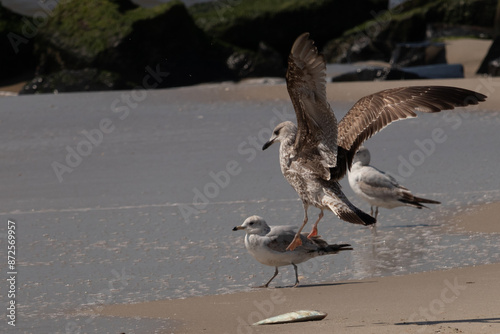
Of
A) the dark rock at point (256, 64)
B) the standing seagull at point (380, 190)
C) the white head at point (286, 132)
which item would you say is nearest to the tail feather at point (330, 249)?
the white head at point (286, 132)

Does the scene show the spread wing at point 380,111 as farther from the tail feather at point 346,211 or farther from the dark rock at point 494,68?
the dark rock at point 494,68

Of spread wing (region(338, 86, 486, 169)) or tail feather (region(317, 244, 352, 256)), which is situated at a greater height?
spread wing (region(338, 86, 486, 169))

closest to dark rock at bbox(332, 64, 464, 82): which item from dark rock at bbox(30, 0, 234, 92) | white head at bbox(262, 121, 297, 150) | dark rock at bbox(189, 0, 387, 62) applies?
dark rock at bbox(30, 0, 234, 92)

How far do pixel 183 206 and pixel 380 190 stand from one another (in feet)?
7.98

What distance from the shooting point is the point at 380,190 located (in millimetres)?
9773

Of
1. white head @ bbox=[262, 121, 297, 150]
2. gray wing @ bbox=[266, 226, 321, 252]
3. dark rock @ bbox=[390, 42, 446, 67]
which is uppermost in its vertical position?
white head @ bbox=[262, 121, 297, 150]

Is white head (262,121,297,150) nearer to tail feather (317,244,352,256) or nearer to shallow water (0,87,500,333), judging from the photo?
tail feather (317,244,352,256)

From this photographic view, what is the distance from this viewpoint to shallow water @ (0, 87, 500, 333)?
7617 mm

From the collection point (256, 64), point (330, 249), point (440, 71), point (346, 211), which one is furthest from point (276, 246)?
point (256, 64)

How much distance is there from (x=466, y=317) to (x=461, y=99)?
1902mm

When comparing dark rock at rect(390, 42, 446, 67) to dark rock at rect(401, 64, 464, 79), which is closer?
dark rock at rect(401, 64, 464, 79)

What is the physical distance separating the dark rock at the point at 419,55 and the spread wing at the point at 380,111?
20.6 meters

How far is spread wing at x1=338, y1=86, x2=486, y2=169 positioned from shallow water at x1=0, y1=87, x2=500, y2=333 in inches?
44.2

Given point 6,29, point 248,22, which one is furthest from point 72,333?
point 248,22
